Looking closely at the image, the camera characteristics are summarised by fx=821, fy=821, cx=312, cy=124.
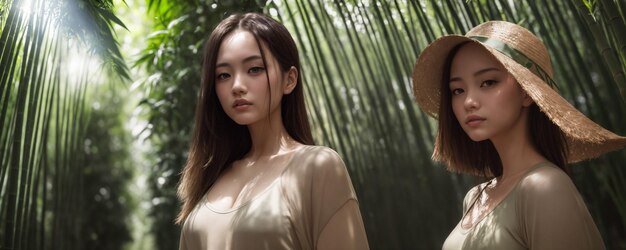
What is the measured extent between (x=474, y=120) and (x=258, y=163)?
1.91ft

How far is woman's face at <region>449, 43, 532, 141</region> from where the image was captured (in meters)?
2.08

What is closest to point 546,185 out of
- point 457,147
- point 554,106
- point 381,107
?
point 554,106

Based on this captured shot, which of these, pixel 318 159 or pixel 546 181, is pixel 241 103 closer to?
pixel 318 159

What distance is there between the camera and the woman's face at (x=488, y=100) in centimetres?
208

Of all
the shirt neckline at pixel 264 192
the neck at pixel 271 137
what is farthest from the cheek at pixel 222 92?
the shirt neckline at pixel 264 192

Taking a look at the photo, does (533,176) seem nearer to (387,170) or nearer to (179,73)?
(387,170)

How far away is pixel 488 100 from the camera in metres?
2.08

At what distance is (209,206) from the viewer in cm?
216

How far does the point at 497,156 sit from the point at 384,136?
1.40m

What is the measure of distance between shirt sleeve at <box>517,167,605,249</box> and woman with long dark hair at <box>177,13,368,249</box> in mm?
397

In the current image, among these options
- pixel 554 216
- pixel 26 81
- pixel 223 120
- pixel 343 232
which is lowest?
pixel 554 216

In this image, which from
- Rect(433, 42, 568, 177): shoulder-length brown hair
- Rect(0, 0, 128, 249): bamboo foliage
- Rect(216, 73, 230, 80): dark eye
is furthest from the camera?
Rect(0, 0, 128, 249): bamboo foliage

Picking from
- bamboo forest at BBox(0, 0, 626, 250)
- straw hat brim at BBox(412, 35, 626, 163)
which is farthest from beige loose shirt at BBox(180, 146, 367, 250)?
bamboo forest at BBox(0, 0, 626, 250)

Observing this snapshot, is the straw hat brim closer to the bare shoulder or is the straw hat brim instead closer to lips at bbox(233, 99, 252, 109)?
the bare shoulder
